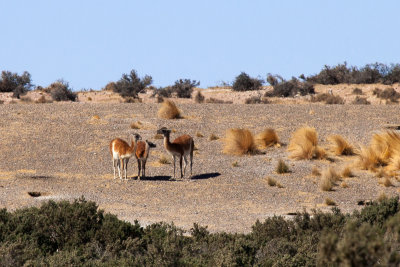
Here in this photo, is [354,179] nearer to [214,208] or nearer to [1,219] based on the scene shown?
[214,208]

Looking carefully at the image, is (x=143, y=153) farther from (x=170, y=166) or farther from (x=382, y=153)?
(x=382, y=153)

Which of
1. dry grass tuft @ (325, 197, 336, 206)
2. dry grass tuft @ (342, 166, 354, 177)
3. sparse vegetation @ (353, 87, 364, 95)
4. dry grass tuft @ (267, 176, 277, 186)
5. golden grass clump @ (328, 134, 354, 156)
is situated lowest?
dry grass tuft @ (325, 197, 336, 206)

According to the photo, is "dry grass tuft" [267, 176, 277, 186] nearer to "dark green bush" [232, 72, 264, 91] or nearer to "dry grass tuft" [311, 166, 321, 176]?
"dry grass tuft" [311, 166, 321, 176]

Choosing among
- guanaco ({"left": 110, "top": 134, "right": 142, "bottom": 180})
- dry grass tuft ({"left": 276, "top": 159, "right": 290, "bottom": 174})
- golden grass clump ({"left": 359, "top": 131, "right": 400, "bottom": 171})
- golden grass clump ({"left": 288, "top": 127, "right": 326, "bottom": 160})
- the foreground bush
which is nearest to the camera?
the foreground bush

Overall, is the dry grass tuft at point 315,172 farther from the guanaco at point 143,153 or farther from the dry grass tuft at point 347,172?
the guanaco at point 143,153

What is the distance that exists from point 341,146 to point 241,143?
3.10 metres

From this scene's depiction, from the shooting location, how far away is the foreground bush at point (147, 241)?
10.1m

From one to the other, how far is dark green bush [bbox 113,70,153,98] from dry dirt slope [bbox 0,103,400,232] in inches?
462

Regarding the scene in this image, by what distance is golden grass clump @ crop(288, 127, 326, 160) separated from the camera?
2367 cm

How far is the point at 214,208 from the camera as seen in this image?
18203mm

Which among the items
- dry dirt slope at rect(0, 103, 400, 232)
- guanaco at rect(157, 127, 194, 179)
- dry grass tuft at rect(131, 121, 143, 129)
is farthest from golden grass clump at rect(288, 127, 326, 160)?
dry grass tuft at rect(131, 121, 143, 129)

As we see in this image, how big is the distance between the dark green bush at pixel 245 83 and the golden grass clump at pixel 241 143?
23.3 meters

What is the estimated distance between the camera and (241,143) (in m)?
24.4

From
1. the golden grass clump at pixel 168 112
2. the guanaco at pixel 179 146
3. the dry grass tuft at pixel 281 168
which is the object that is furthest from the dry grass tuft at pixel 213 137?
the guanaco at pixel 179 146
